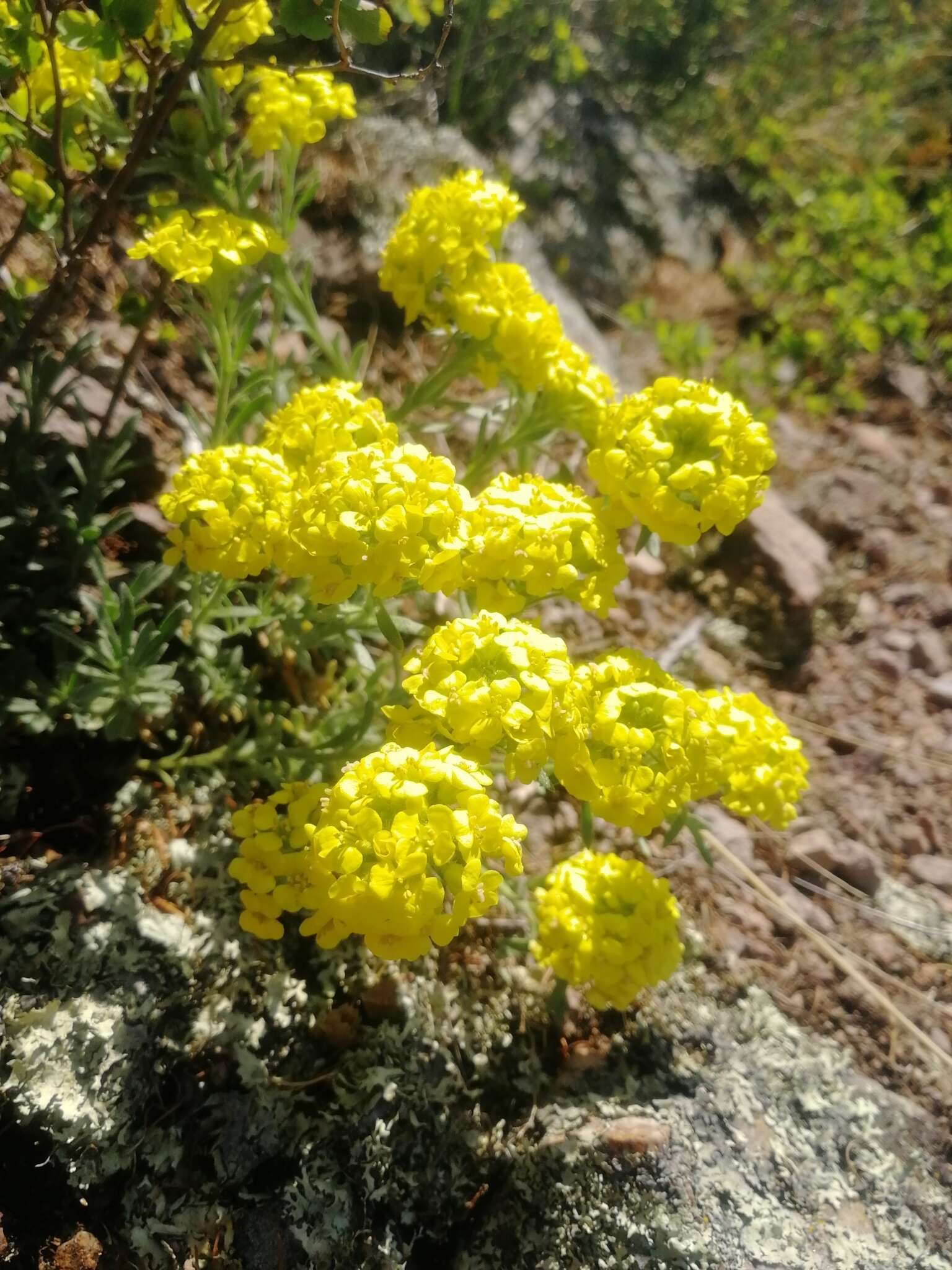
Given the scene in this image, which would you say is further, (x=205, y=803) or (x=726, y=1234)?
(x=205, y=803)

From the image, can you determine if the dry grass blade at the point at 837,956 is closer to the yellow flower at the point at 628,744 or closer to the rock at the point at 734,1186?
the rock at the point at 734,1186

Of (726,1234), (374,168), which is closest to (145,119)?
(374,168)

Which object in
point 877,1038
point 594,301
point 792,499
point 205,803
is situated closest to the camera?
point 205,803

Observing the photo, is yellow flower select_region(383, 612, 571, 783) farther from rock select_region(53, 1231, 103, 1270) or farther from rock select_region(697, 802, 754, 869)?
rock select_region(697, 802, 754, 869)

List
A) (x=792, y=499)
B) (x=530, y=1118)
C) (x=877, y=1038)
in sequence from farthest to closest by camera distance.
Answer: (x=792, y=499)
(x=877, y=1038)
(x=530, y=1118)

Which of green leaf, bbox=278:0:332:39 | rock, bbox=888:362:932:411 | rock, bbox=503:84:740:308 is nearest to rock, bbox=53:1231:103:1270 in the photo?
green leaf, bbox=278:0:332:39

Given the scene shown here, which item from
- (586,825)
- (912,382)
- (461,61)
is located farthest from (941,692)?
(461,61)

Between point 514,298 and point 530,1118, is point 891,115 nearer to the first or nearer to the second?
point 514,298
